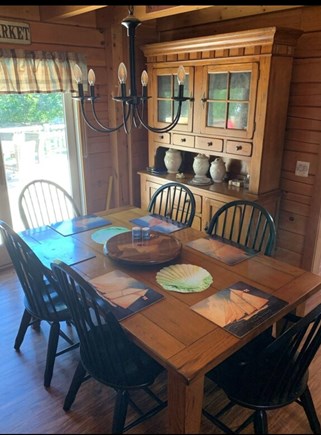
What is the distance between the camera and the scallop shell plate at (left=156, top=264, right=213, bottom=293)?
176 centimetres

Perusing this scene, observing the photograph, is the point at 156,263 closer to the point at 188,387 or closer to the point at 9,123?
the point at 188,387

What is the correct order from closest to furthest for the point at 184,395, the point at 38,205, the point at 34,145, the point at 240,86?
the point at 184,395 → the point at 240,86 → the point at 38,205 → the point at 34,145

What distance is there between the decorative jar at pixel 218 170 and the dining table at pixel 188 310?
91cm

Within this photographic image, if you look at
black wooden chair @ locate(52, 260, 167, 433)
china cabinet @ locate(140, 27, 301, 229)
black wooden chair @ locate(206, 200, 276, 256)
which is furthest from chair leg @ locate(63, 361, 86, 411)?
china cabinet @ locate(140, 27, 301, 229)

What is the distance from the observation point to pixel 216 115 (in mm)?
2943

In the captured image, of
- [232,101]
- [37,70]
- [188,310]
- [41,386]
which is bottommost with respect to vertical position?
[41,386]

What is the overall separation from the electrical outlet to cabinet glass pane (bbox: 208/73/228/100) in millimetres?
787

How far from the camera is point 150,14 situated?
6.77 ft

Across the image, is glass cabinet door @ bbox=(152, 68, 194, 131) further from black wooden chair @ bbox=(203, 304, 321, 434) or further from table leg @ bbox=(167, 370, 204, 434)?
table leg @ bbox=(167, 370, 204, 434)

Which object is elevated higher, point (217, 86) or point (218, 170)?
point (217, 86)

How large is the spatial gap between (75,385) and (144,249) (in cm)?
80

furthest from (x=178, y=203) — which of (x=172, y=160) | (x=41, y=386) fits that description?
(x=41, y=386)

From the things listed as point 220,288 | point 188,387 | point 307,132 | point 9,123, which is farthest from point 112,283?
point 9,123

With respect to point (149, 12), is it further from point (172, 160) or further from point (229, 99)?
point (172, 160)
